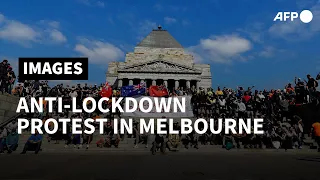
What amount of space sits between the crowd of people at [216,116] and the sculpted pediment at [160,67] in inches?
1437

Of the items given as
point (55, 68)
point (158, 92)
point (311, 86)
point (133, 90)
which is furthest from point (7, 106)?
point (311, 86)

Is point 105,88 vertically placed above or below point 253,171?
above

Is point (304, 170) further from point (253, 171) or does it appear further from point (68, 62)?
point (68, 62)

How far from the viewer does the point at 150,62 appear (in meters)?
60.9

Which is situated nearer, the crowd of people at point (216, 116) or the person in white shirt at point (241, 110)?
the crowd of people at point (216, 116)

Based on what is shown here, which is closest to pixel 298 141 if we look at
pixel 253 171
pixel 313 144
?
pixel 313 144

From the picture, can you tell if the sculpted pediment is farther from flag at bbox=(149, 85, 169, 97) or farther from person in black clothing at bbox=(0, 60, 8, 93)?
person in black clothing at bbox=(0, 60, 8, 93)

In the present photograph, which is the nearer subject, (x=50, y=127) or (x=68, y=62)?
(x=68, y=62)

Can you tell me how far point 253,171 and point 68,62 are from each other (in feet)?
A: 33.4

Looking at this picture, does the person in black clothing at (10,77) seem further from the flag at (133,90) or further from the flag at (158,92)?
the flag at (158,92)

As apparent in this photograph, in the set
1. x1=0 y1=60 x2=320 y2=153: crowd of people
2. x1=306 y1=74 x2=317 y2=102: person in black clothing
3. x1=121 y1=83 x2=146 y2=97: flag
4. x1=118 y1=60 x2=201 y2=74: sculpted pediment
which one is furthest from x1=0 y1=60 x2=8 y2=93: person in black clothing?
x1=118 y1=60 x2=201 y2=74: sculpted pediment

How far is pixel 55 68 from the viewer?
14383 millimetres

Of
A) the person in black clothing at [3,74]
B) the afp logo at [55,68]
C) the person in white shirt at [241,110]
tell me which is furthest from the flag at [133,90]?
the person in black clothing at [3,74]

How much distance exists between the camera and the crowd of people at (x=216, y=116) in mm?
13680
